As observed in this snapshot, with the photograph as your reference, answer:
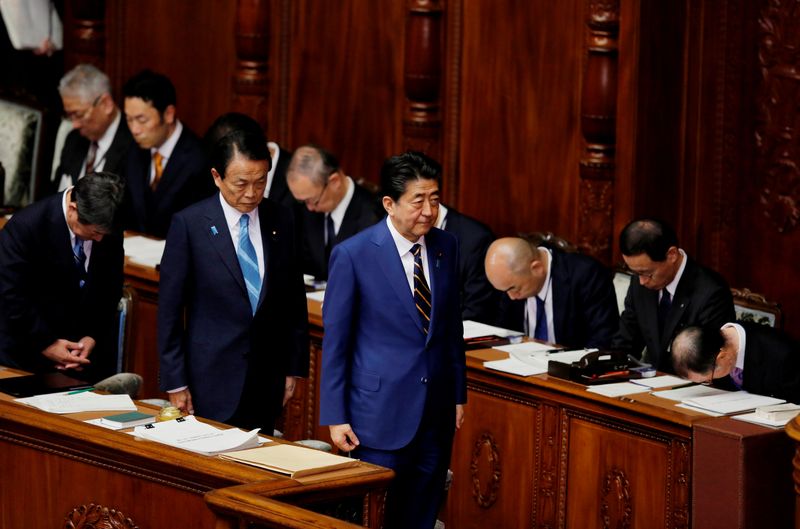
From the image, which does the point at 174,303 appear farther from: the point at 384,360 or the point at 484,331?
the point at 484,331

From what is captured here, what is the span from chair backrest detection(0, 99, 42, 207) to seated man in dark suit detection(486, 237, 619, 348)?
3.54m

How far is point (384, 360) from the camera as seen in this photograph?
462 centimetres

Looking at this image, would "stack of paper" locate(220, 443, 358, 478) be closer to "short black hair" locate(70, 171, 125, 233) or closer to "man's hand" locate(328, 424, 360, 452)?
"man's hand" locate(328, 424, 360, 452)

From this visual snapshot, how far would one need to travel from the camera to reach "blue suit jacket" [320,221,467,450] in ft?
15.1

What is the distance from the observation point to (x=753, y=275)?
6.87m

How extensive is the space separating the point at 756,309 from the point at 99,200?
9.26 feet

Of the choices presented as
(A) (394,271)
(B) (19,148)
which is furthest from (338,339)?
(B) (19,148)

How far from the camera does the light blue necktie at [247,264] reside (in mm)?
5008

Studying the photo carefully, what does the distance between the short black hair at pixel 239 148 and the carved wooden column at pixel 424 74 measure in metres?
2.99

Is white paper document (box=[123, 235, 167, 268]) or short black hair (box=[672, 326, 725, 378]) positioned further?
white paper document (box=[123, 235, 167, 268])

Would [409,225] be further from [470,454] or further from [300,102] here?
[300,102]

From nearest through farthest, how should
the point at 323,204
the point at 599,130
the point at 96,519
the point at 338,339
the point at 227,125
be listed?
the point at 96,519 → the point at 338,339 → the point at 323,204 → the point at 599,130 → the point at 227,125

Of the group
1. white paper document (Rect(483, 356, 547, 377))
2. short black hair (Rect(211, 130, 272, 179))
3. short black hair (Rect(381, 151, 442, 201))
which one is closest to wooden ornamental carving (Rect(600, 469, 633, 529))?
white paper document (Rect(483, 356, 547, 377))

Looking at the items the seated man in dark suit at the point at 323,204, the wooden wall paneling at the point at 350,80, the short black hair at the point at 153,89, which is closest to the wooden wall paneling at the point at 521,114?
the wooden wall paneling at the point at 350,80
